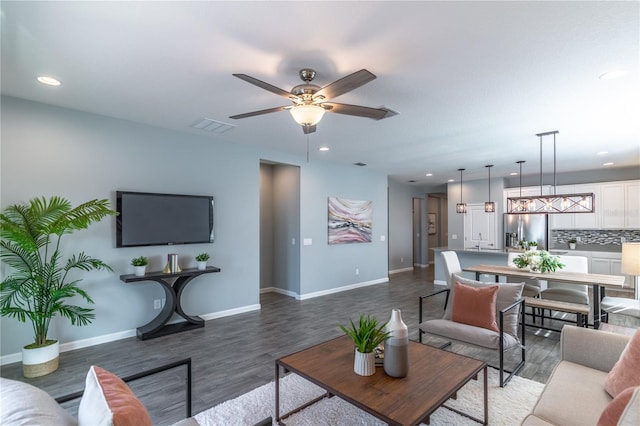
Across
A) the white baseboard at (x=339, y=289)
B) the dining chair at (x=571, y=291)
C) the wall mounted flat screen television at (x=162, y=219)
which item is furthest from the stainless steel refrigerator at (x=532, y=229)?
the wall mounted flat screen television at (x=162, y=219)

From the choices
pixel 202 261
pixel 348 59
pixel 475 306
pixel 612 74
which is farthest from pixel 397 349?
pixel 202 261

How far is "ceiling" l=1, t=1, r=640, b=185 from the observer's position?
74.8 inches

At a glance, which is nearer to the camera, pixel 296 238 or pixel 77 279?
pixel 77 279

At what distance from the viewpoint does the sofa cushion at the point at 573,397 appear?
62.6 inches

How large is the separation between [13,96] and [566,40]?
4953mm

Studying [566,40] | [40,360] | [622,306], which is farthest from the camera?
[622,306]

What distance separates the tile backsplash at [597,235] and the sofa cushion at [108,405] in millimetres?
9346

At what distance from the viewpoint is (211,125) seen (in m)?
4.07

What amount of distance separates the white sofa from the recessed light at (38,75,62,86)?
428 cm

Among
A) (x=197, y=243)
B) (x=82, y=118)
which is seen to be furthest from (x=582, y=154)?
(x=82, y=118)

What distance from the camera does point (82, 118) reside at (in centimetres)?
365

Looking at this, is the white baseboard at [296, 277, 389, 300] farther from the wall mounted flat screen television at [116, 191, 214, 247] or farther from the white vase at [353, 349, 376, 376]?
the white vase at [353, 349, 376, 376]

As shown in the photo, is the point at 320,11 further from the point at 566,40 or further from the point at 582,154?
the point at 582,154

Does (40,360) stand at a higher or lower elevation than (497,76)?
lower
